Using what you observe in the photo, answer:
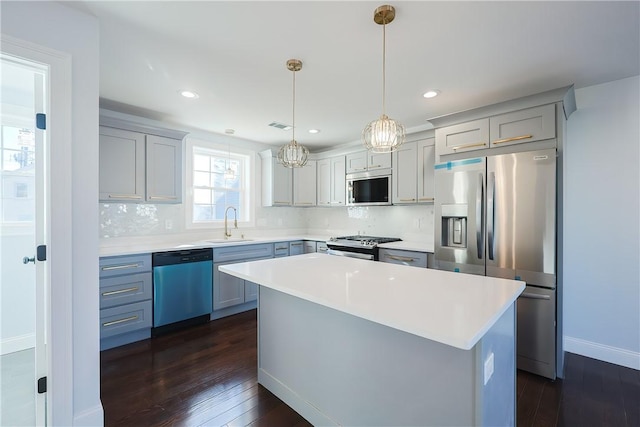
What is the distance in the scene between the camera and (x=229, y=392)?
7.05 ft

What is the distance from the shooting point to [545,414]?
6.36 feet

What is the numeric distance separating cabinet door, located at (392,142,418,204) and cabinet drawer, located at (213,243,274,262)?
6.23 feet

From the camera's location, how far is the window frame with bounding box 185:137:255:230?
4020 millimetres

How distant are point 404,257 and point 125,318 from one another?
3012mm

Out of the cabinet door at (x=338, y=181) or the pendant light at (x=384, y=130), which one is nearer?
the pendant light at (x=384, y=130)

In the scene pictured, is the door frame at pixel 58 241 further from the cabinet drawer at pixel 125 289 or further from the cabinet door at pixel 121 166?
the cabinet door at pixel 121 166

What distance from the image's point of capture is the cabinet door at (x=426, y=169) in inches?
138

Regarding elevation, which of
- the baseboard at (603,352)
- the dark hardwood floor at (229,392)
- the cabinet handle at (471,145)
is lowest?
the dark hardwood floor at (229,392)

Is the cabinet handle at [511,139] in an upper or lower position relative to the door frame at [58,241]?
upper

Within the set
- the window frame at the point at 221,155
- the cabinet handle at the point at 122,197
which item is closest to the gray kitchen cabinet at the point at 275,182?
the window frame at the point at 221,155

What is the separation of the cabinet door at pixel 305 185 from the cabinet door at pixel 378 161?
45.3 inches

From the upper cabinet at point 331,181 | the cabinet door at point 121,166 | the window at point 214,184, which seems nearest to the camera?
the cabinet door at point 121,166

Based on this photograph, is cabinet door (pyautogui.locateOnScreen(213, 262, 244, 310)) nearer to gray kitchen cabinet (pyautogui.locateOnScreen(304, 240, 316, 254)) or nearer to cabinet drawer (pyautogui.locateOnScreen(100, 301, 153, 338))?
cabinet drawer (pyautogui.locateOnScreen(100, 301, 153, 338))

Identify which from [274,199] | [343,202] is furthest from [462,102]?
[274,199]
